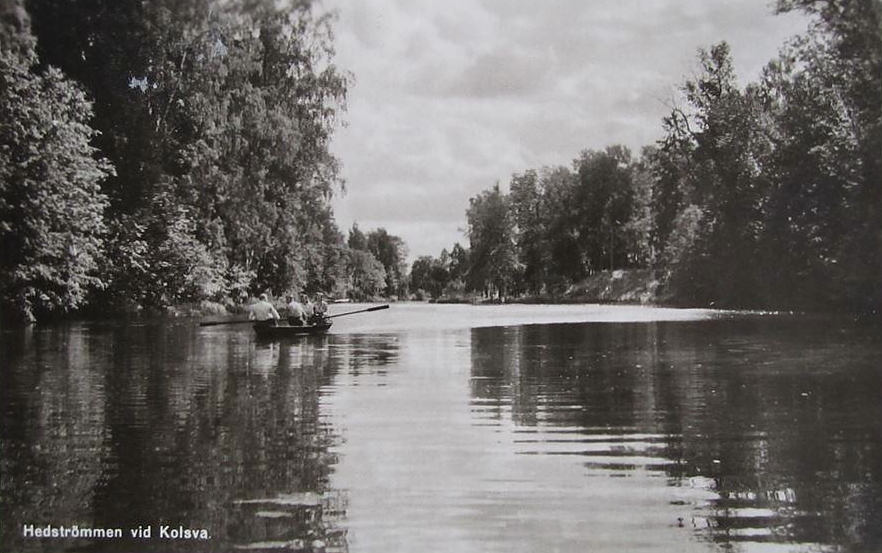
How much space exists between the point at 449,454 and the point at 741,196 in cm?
1490

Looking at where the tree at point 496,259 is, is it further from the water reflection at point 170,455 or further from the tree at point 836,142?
the water reflection at point 170,455

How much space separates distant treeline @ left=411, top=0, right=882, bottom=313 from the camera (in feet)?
36.2

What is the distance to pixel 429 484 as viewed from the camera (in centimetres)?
419

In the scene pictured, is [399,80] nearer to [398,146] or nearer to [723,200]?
[398,146]

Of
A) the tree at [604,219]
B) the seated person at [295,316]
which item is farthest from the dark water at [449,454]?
the tree at [604,219]

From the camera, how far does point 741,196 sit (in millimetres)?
18078

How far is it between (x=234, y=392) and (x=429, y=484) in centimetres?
404

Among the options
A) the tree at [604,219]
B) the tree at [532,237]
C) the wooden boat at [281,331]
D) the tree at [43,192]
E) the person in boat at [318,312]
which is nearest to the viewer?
the tree at [43,192]

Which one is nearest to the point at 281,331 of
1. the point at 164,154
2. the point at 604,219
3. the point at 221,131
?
the point at 221,131

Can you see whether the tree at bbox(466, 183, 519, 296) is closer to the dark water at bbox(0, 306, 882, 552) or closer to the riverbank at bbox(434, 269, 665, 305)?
the riverbank at bbox(434, 269, 665, 305)

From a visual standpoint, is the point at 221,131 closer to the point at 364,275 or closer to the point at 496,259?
the point at 496,259

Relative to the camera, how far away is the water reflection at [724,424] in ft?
12.3

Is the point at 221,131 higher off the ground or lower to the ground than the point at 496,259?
higher

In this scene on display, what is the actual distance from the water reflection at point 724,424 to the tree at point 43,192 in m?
6.37
